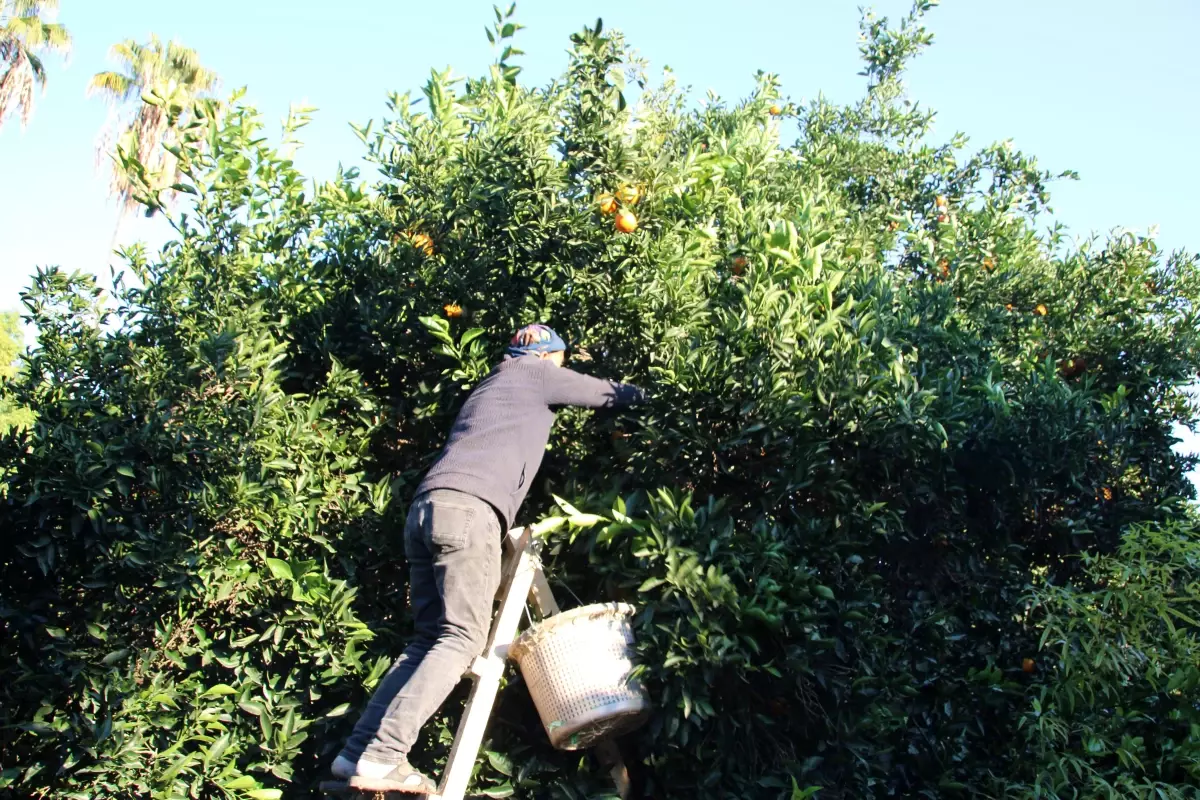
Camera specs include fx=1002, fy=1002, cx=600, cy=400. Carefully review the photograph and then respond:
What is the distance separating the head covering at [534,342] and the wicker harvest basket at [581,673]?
919 millimetres

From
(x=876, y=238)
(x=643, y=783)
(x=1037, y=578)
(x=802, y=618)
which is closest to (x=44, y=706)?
(x=643, y=783)

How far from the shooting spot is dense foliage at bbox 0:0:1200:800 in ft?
10.7

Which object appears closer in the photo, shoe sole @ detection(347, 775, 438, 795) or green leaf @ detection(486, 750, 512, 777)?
shoe sole @ detection(347, 775, 438, 795)

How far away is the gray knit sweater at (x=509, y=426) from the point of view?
10.7ft

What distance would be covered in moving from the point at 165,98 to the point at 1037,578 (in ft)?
12.4

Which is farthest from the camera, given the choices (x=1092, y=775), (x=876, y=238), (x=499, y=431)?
(x=876, y=238)

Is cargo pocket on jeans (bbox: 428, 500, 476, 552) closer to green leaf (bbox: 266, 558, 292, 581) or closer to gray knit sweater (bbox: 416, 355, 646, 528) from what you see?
gray knit sweater (bbox: 416, 355, 646, 528)

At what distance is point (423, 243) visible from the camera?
13.3 ft

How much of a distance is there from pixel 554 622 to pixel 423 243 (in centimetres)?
169

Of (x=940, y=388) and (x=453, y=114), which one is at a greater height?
(x=453, y=114)

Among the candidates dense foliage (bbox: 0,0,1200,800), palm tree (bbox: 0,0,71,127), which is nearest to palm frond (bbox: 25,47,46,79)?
palm tree (bbox: 0,0,71,127)

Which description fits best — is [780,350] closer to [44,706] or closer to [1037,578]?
[1037,578]

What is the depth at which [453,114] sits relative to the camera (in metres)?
4.20

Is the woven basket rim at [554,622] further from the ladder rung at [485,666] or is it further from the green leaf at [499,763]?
the green leaf at [499,763]
